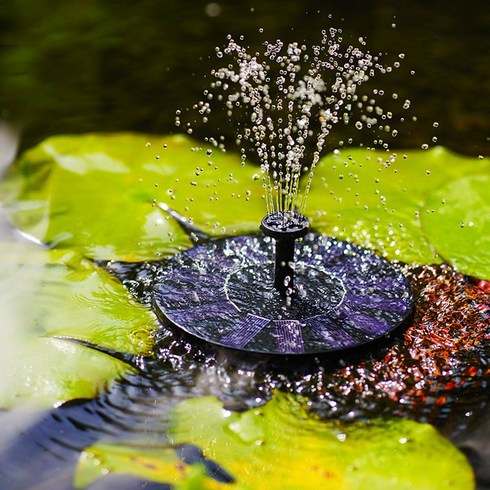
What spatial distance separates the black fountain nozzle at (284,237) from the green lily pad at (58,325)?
0.43 meters

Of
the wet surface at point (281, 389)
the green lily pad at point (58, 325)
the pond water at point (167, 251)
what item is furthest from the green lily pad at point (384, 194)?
the green lily pad at point (58, 325)

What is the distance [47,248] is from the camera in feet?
9.05

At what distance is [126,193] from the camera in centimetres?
315

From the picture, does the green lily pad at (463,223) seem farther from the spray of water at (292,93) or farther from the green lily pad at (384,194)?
the spray of water at (292,93)

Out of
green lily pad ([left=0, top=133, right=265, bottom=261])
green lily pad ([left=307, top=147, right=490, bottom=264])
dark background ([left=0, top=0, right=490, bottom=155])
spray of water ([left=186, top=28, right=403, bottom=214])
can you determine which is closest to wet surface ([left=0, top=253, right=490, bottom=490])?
green lily pad ([left=307, top=147, right=490, bottom=264])

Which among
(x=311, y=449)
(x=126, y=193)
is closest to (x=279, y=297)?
(x=311, y=449)

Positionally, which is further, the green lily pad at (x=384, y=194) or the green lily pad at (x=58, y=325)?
the green lily pad at (x=384, y=194)

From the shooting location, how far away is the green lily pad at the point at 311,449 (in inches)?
63.9

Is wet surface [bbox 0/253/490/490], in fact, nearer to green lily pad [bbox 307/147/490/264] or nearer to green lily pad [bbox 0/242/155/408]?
green lily pad [bbox 0/242/155/408]

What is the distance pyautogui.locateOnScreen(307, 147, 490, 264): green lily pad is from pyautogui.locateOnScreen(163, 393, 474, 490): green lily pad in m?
1.05

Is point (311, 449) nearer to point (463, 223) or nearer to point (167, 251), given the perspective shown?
point (167, 251)

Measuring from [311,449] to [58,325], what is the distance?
90 cm

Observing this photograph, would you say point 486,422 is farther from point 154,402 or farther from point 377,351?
point 154,402

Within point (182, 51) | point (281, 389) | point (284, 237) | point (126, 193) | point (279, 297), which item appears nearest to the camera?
point (281, 389)
